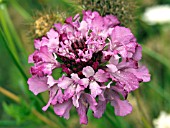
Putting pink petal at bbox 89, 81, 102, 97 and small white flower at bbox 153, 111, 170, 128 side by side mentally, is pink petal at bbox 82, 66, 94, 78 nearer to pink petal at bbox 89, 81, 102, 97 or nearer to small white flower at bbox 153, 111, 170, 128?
pink petal at bbox 89, 81, 102, 97

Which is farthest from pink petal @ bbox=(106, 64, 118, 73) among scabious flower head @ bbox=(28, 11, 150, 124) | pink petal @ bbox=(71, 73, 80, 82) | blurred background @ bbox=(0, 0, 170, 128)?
blurred background @ bbox=(0, 0, 170, 128)

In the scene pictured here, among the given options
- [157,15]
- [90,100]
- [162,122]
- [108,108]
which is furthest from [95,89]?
[157,15]

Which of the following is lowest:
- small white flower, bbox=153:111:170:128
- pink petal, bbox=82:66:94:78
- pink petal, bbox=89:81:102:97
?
small white flower, bbox=153:111:170:128

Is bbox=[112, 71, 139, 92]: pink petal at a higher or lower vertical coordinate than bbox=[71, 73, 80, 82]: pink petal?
lower

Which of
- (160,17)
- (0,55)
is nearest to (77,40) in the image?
(160,17)


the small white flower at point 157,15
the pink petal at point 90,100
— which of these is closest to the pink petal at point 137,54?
the pink petal at point 90,100

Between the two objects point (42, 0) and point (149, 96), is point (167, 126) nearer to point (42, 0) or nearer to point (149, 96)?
point (149, 96)

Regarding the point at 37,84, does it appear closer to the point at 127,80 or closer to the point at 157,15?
the point at 127,80

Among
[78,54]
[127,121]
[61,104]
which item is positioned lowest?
[127,121]
